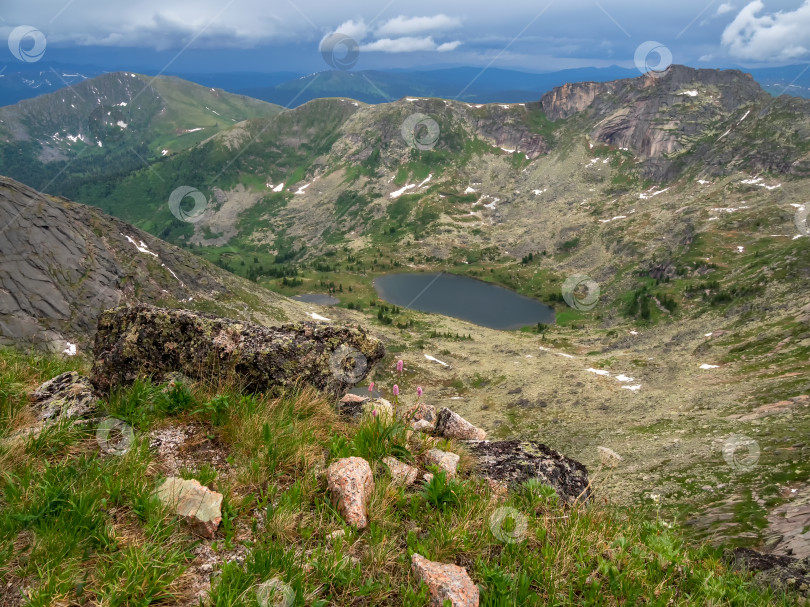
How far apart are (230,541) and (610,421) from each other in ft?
232

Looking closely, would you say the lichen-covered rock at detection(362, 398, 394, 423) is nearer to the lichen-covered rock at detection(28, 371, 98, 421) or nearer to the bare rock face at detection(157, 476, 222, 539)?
the bare rock face at detection(157, 476, 222, 539)

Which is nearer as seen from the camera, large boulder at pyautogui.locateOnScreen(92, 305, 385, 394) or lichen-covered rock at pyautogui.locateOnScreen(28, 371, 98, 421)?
lichen-covered rock at pyautogui.locateOnScreen(28, 371, 98, 421)

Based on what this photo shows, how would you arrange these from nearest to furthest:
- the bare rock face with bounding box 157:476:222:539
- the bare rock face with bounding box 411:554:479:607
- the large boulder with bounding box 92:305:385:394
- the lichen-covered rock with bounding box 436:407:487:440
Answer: the bare rock face with bounding box 411:554:479:607, the bare rock face with bounding box 157:476:222:539, the large boulder with bounding box 92:305:385:394, the lichen-covered rock with bounding box 436:407:487:440

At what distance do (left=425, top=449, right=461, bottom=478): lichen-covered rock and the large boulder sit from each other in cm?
271

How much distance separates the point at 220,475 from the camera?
6.04 metres

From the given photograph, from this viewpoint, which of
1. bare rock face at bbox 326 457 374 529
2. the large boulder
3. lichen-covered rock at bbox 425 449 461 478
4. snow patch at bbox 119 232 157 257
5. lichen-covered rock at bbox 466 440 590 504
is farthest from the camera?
snow patch at bbox 119 232 157 257

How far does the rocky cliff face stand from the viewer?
7881 centimetres

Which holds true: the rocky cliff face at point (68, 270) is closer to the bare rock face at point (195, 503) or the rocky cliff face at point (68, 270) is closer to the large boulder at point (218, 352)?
the large boulder at point (218, 352)

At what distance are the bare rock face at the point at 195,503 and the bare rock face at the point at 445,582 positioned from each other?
2.34 metres

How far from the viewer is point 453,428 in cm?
1019

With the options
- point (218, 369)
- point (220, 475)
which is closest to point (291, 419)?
point (220, 475)

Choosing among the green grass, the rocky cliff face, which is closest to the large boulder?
the green grass

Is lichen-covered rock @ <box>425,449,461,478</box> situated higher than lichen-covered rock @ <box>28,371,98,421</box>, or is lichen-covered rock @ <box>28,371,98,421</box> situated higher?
lichen-covered rock @ <box>425,449,461,478</box>

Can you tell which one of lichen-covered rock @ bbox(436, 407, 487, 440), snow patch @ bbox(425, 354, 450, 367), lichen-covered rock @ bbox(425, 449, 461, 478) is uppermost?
snow patch @ bbox(425, 354, 450, 367)
